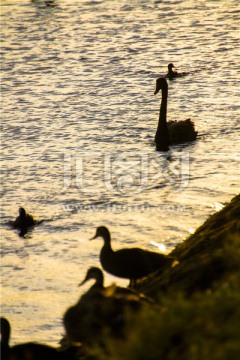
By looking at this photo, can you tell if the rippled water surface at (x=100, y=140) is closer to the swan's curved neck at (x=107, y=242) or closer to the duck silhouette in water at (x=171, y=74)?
the duck silhouette in water at (x=171, y=74)

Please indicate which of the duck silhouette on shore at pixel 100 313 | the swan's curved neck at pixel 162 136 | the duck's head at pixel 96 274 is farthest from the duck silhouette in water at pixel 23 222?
the duck silhouette on shore at pixel 100 313

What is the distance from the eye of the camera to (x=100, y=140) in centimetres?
2341

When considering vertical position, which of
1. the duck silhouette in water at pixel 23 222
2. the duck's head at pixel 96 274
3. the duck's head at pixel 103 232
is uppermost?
the duck's head at pixel 96 274

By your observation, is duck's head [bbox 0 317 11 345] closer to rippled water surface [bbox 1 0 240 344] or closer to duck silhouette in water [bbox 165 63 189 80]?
rippled water surface [bbox 1 0 240 344]

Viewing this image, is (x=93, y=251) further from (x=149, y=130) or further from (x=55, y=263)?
(x=149, y=130)

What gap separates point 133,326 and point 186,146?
53.2 ft

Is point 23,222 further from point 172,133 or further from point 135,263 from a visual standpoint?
point 172,133

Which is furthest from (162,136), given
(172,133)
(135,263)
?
(135,263)

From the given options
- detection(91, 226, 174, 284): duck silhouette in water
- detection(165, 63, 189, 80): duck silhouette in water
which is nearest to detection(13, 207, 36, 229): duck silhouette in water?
detection(91, 226, 174, 284): duck silhouette in water

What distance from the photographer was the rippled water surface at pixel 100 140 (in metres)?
16.0

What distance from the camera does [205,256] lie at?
1114 cm

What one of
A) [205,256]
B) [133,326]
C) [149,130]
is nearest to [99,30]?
[149,130]

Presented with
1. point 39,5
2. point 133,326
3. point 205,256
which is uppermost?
point 133,326

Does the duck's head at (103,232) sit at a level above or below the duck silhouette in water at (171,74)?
above
